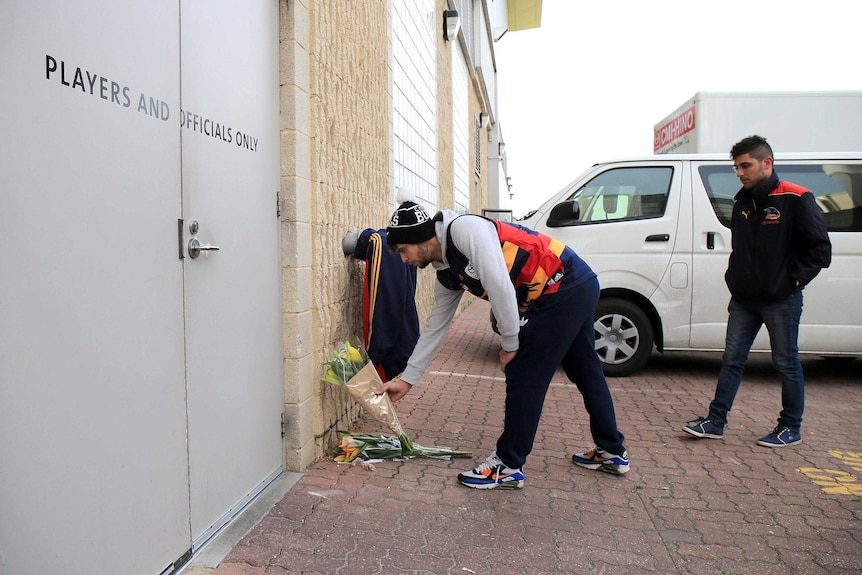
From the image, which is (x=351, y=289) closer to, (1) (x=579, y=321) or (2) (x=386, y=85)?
(1) (x=579, y=321)

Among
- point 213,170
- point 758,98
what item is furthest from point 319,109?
point 758,98

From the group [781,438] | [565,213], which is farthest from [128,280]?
[565,213]

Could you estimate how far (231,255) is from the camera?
3.14m

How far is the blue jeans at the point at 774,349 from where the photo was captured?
4.45 meters

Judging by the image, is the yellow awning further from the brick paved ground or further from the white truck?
the brick paved ground

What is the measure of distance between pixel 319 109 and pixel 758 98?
6496mm

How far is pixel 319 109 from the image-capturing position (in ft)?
13.4

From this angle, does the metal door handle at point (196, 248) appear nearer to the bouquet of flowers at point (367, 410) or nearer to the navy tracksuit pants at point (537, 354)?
the bouquet of flowers at point (367, 410)

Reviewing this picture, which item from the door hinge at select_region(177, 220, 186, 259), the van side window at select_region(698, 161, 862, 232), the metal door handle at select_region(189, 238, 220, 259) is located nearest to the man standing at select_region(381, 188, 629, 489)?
the metal door handle at select_region(189, 238, 220, 259)

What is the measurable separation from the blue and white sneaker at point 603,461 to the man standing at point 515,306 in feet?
0.05

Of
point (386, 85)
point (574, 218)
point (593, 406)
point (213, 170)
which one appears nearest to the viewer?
point (213, 170)

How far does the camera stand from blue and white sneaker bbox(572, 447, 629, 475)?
13.0ft

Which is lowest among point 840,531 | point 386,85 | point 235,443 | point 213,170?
point 840,531

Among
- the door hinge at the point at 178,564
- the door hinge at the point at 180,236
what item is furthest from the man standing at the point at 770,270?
the door hinge at the point at 180,236
